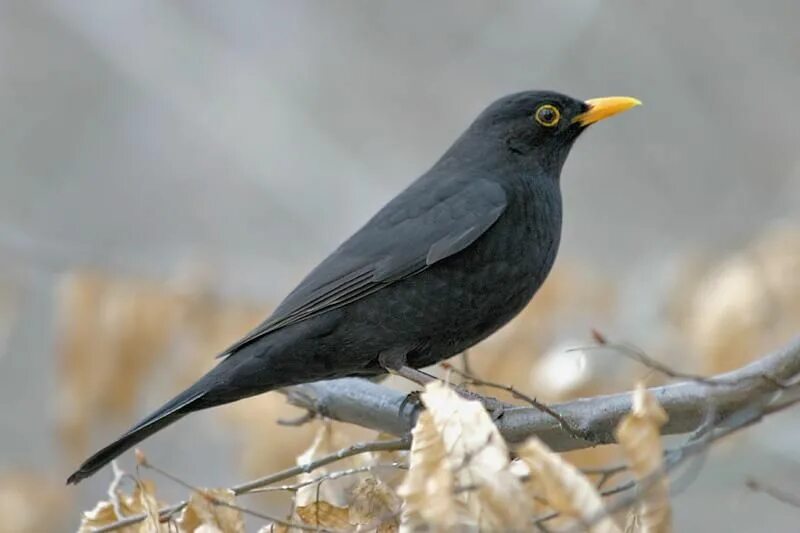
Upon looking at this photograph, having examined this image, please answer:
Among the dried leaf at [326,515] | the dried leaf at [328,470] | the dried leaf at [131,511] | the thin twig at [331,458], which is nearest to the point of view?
the dried leaf at [131,511]

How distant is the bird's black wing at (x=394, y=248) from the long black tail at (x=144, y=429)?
23 cm

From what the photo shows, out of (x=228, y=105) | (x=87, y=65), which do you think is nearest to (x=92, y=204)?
(x=87, y=65)

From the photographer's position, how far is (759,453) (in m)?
6.01

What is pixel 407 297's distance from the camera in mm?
4410

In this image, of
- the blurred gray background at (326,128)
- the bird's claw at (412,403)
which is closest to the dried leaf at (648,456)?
the bird's claw at (412,403)

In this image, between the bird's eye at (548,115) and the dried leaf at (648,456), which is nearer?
the dried leaf at (648,456)

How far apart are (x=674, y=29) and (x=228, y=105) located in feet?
13.5

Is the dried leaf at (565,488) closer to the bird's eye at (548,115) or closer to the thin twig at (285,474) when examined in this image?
the thin twig at (285,474)

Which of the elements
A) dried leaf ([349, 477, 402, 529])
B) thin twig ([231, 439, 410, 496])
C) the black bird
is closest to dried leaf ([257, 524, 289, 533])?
dried leaf ([349, 477, 402, 529])

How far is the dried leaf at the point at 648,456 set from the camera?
7.80 feet

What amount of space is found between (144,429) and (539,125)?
2.10 meters

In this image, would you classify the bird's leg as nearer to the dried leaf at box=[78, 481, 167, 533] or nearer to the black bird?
the black bird

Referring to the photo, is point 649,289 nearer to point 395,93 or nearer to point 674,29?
point 674,29

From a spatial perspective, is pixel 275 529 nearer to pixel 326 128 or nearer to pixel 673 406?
pixel 673 406
